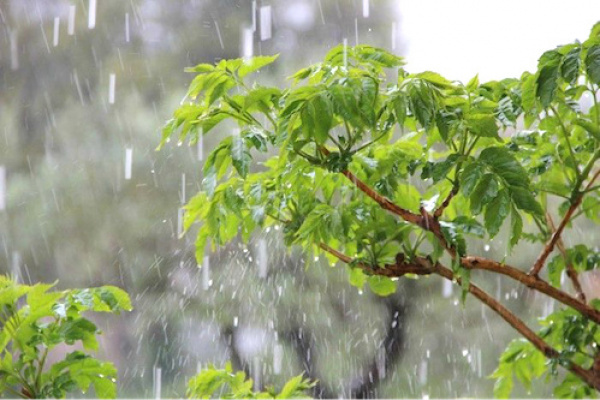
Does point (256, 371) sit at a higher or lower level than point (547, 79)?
lower

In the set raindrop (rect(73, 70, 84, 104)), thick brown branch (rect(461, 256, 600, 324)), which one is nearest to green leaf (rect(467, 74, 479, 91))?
thick brown branch (rect(461, 256, 600, 324))

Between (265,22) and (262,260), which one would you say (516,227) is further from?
(265,22)

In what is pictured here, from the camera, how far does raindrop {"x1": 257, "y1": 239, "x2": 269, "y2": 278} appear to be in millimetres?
2471

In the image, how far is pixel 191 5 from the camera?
2617 millimetres

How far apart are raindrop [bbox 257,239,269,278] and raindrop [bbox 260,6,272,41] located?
64 cm

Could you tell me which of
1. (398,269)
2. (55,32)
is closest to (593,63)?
(398,269)

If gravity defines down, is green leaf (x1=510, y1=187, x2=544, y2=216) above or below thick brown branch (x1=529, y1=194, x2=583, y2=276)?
above

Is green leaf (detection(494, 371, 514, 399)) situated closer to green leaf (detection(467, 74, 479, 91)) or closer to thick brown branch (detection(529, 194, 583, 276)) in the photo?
thick brown branch (detection(529, 194, 583, 276))

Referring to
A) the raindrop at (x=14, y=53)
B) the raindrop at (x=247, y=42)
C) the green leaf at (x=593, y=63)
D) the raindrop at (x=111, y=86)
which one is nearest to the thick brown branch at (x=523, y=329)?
the green leaf at (x=593, y=63)

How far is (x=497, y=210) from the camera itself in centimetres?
63

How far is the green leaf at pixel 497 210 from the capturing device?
0.63m

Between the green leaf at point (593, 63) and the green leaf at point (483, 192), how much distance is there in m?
0.10

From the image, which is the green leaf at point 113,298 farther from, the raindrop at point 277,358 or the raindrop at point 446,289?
the raindrop at point 446,289

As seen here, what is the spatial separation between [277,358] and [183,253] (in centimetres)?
43
